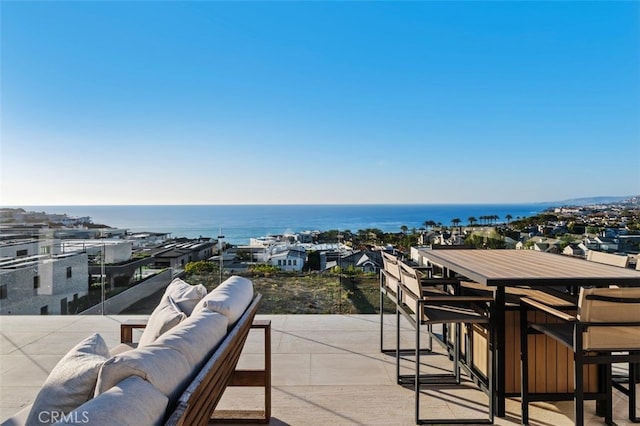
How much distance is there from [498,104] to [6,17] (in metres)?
8.73

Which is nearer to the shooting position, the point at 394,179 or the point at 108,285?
the point at 108,285

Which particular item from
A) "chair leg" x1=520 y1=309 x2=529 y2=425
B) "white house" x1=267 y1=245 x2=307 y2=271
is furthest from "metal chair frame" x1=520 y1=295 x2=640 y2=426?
"white house" x1=267 y1=245 x2=307 y2=271

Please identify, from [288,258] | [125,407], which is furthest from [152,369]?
[288,258]

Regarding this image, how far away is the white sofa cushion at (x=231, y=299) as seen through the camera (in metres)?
1.75

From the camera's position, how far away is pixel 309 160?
36.1 ft

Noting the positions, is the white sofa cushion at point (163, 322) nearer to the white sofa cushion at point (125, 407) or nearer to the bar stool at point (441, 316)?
the white sofa cushion at point (125, 407)

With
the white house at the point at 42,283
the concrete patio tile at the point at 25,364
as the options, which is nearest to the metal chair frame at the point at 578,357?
the concrete patio tile at the point at 25,364

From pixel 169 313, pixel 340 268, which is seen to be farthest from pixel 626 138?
pixel 169 313

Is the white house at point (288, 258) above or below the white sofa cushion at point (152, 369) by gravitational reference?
below

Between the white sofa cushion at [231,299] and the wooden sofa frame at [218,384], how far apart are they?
0.05 m

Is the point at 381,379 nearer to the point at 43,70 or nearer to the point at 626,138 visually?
the point at 43,70

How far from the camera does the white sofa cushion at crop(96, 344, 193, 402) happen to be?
958mm

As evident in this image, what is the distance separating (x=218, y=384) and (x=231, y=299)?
1.64 ft

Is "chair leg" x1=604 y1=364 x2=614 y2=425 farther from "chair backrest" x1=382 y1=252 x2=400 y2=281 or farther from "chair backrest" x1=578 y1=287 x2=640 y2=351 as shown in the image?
"chair backrest" x1=382 y1=252 x2=400 y2=281
